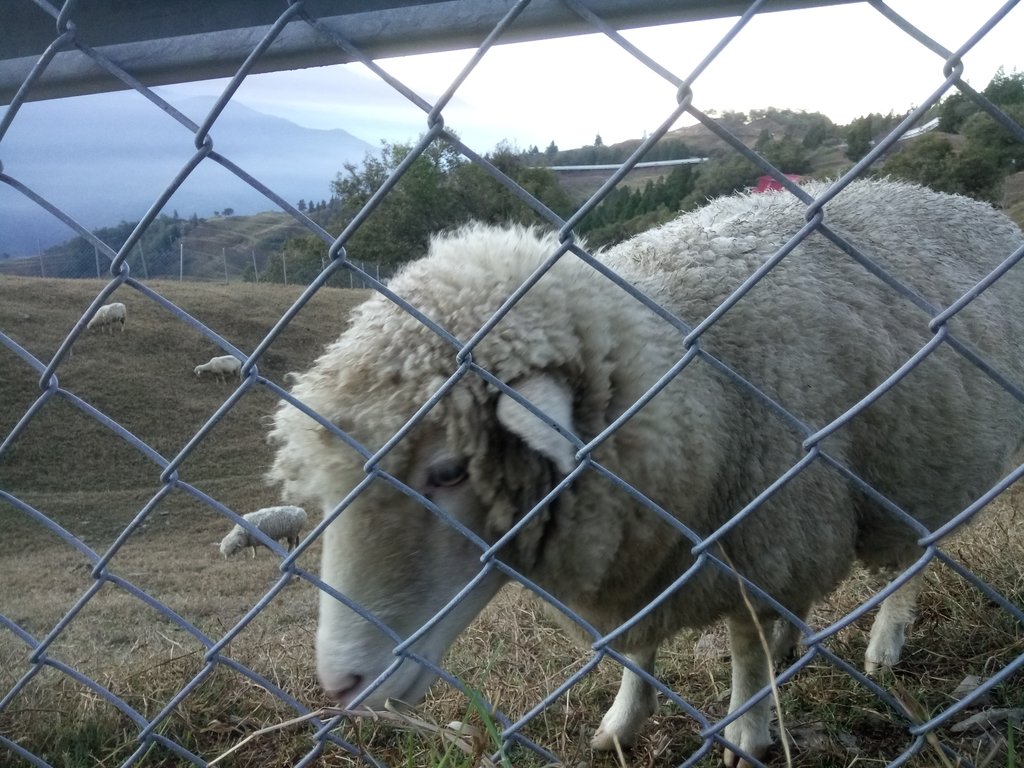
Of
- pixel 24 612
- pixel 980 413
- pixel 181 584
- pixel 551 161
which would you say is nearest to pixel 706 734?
pixel 980 413

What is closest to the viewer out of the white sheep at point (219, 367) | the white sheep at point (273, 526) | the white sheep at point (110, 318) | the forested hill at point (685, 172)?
the forested hill at point (685, 172)

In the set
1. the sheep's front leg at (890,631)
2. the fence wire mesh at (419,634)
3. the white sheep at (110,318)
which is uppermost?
the fence wire mesh at (419,634)

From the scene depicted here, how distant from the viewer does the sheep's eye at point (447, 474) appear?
169 centimetres

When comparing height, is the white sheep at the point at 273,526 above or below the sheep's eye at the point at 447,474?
below

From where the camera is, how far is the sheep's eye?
169 cm

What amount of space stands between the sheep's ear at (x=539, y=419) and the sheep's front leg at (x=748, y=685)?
0.91 m

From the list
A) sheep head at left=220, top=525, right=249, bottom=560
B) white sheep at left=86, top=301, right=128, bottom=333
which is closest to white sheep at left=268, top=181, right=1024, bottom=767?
sheep head at left=220, top=525, right=249, bottom=560

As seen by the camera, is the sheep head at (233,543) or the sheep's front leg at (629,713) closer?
the sheep's front leg at (629,713)

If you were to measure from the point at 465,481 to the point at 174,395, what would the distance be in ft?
39.2

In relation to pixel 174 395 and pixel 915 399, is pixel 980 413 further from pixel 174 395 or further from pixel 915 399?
pixel 174 395

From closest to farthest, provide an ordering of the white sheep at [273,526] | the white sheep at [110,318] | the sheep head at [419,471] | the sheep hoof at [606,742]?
the sheep head at [419,471]
the sheep hoof at [606,742]
the white sheep at [273,526]
the white sheep at [110,318]

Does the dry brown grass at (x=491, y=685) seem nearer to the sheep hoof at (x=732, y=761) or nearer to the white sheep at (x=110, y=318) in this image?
the sheep hoof at (x=732, y=761)

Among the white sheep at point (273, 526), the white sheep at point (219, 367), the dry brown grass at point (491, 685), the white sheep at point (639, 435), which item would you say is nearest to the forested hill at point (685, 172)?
the white sheep at point (639, 435)

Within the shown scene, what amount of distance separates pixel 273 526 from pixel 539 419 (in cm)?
719
